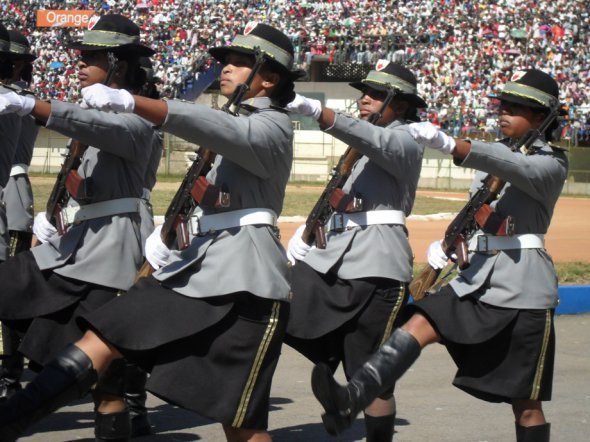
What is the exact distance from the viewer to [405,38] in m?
36.2

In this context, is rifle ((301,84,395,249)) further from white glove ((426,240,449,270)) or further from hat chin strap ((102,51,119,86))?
hat chin strap ((102,51,119,86))

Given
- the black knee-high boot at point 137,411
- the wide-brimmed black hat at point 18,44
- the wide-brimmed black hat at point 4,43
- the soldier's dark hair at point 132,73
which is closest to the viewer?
the soldier's dark hair at point 132,73

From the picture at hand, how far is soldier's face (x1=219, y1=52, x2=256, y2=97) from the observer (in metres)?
4.54

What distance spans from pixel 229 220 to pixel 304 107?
2.42 ft

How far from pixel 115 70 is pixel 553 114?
1.92 metres

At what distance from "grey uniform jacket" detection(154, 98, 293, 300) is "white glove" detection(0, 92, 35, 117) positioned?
2.13 feet

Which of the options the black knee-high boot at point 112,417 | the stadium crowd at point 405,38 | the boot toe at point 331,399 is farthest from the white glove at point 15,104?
the stadium crowd at point 405,38

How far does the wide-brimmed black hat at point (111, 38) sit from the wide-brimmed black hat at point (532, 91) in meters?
1.63

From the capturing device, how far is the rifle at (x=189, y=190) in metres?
4.44

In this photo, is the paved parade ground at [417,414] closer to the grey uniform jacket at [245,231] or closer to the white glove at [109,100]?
the grey uniform jacket at [245,231]

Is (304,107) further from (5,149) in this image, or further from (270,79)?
(5,149)

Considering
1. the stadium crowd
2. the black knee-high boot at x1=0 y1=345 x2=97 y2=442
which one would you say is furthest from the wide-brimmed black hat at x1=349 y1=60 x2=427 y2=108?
the stadium crowd

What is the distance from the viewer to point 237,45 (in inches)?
180

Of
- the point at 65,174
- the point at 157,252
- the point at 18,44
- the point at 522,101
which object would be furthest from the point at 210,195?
the point at 18,44
